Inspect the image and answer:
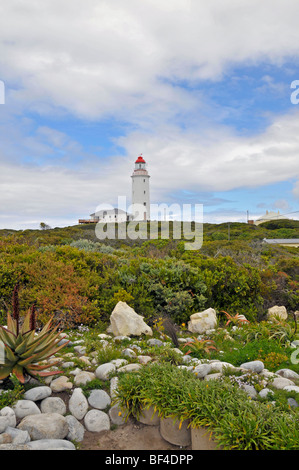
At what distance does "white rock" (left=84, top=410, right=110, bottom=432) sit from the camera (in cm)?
424

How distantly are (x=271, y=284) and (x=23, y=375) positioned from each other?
8.59 metres

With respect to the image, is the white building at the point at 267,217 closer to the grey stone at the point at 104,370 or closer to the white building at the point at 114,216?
the white building at the point at 114,216

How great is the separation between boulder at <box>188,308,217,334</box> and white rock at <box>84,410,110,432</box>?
3951 millimetres

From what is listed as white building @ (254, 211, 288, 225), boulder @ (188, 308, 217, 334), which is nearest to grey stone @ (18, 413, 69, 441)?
boulder @ (188, 308, 217, 334)

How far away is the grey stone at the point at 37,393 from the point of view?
4.37 metres

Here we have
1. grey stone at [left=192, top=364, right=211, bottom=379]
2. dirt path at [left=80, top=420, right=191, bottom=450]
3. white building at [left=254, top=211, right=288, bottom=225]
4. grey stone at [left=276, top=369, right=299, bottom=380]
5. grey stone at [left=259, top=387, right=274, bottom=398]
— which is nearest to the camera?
dirt path at [left=80, top=420, right=191, bottom=450]

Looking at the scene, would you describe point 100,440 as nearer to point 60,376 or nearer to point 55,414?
point 55,414

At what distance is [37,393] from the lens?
4398mm

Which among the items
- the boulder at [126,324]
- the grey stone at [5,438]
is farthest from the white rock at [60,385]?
the boulder at [126,324]

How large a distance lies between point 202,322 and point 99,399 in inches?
154

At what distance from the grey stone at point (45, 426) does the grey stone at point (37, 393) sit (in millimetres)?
364

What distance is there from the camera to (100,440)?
4059 millimetres

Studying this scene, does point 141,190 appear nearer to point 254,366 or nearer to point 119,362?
point 119,362

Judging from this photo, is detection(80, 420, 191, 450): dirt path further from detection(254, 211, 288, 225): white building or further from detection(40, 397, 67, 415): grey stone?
detection(254, 211, 288, 225): white building
